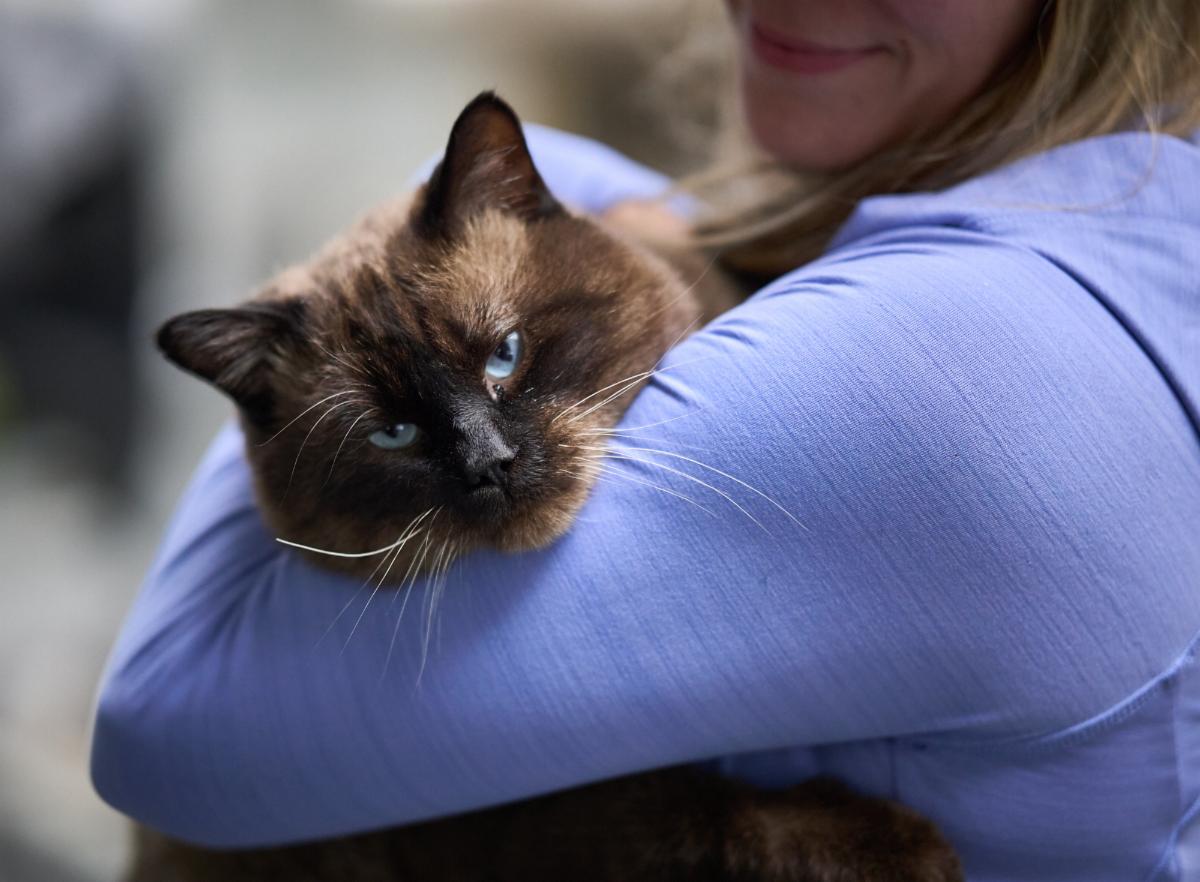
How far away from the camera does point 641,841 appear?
39.2 inches

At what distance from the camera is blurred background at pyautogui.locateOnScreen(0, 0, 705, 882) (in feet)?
9.30

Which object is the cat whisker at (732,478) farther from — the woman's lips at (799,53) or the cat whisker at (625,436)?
the woman's lips at (799,53)

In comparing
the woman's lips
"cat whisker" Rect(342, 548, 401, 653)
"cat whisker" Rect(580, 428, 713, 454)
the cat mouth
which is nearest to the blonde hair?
the woman's lips

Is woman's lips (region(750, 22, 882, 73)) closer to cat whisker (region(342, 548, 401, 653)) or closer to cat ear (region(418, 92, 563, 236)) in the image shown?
cat ear (region(418, 92, 563, 236))

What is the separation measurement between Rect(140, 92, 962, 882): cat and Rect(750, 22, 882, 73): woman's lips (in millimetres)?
304

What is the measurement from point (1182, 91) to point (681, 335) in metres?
0.57

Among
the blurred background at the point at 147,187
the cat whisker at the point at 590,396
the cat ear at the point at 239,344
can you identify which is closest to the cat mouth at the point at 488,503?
the cat whisker at the point at 590,396

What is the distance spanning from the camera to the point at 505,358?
1.02 meters

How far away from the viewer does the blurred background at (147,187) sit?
9.30ft

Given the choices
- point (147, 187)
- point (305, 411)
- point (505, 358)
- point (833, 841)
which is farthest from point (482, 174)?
point (147, 187)

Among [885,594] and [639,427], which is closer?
[885,594]

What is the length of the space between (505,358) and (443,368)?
76mm

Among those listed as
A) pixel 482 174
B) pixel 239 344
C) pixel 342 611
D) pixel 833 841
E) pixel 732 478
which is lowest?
pixel 833 841

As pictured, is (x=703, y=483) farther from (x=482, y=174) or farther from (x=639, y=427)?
(x=482, y=174)
